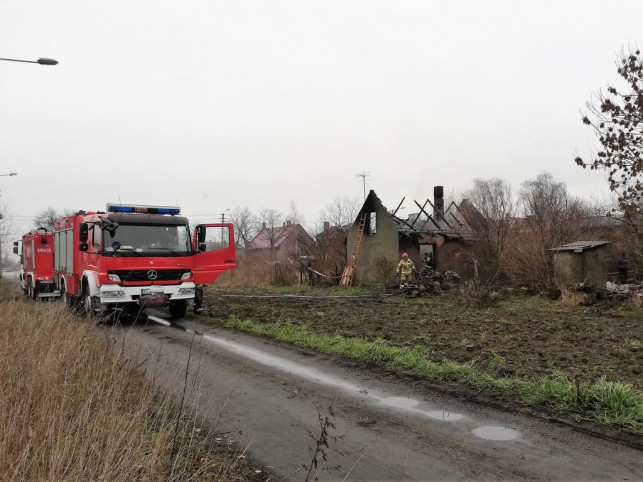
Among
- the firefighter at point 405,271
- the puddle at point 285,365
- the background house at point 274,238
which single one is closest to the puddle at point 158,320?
the puddle at point 285,365

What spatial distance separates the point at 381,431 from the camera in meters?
4.67

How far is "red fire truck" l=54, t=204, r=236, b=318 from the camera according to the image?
37.1 feet

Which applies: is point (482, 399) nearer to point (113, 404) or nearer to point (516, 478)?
point (516, 478)

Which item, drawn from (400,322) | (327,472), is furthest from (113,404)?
(400,322)

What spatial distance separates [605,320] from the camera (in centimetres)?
1180

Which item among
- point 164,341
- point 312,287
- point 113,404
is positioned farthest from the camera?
point 312,287

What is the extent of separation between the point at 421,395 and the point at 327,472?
2.38 metres

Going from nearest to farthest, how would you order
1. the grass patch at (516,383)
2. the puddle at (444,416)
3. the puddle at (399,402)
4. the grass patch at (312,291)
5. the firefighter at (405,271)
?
1. the grass patch at (516,383)
2. the puddle at (444,416)
3. the puddle at (399,402)
4. the firefighter at (405,271)
5. the grass patch at (312,291)

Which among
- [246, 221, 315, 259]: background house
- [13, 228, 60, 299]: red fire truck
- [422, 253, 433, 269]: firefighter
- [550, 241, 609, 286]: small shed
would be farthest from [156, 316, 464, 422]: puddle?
[246, 221, 315, 259]: background house

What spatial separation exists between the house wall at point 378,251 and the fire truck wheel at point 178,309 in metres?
11.9

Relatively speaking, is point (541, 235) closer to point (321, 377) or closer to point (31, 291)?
point (321, 377)

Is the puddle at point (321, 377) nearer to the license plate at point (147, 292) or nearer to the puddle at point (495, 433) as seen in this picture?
the puddle at point (495, 433)

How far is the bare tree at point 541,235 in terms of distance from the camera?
55.4ft

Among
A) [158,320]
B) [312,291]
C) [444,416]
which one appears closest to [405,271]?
[312,291]
